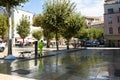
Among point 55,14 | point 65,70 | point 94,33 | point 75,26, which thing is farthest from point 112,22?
point 65,70

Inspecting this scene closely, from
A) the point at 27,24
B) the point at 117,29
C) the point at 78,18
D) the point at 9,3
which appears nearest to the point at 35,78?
the point at 9,3

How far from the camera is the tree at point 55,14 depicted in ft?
110

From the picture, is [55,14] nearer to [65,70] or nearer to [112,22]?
[65,70]

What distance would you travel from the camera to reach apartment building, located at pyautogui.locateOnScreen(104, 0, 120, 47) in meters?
68.9

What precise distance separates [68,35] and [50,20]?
11.6 m

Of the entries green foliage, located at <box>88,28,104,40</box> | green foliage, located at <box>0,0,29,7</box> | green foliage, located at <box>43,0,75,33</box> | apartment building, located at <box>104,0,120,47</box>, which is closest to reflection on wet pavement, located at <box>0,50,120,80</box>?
green foliage, located at <box>0,0,29,7</box>

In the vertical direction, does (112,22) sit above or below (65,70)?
above

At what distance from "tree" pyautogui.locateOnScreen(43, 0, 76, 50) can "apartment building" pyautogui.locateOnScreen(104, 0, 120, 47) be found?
37.2 m

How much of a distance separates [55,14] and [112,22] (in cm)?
3920

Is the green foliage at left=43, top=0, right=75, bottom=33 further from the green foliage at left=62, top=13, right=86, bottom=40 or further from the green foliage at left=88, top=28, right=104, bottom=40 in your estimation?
the green foliage at left=88, top=28, right=104, bottom=40

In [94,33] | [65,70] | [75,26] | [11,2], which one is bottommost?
[65,70]

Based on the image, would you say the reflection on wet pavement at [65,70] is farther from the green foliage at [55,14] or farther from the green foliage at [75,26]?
the green foliage at [75,26]

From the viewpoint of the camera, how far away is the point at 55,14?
33781mm

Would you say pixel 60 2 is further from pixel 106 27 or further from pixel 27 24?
pixel 106 27
